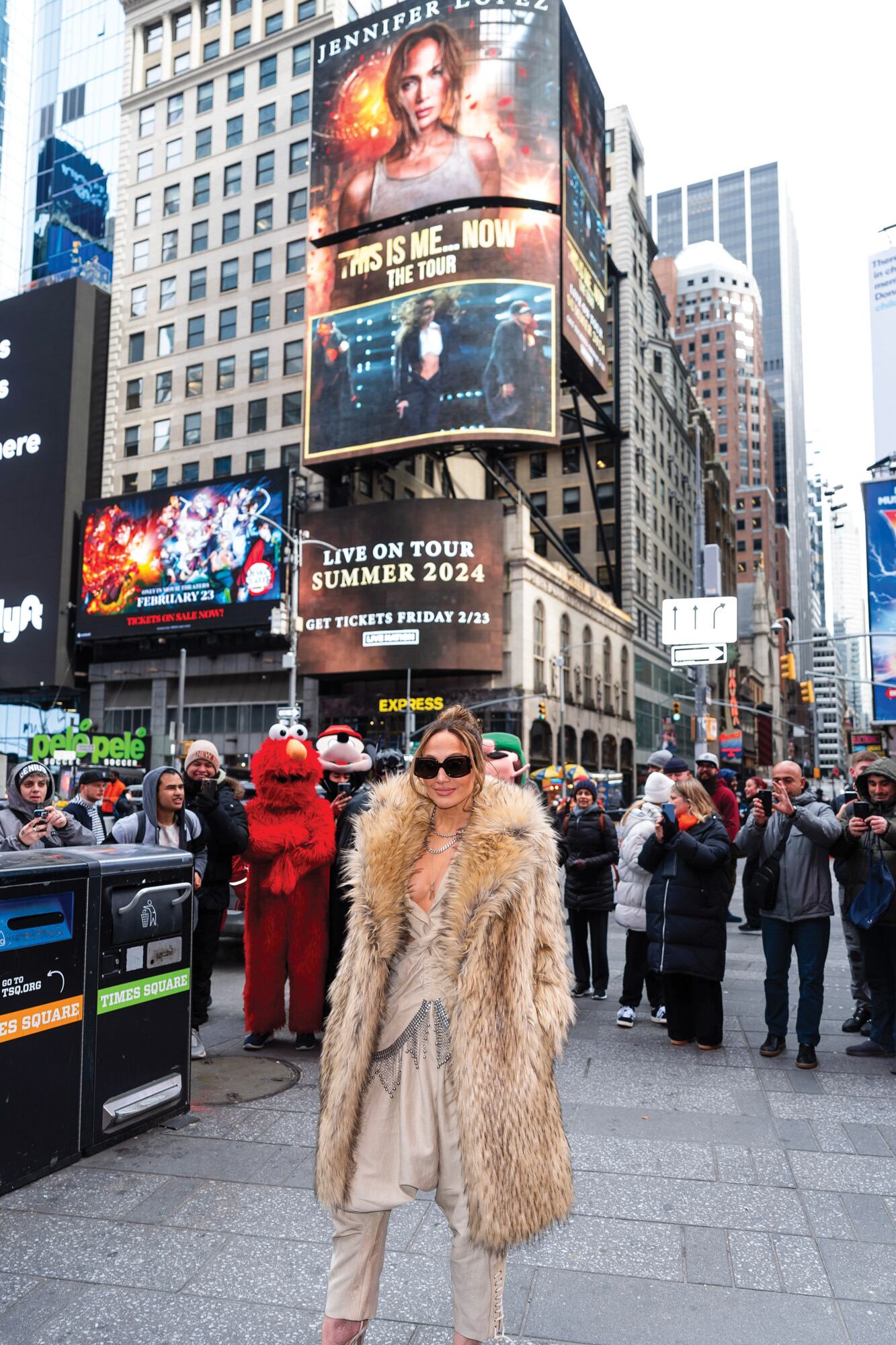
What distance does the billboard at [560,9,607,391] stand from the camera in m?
48.1

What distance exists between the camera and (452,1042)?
8.98ft

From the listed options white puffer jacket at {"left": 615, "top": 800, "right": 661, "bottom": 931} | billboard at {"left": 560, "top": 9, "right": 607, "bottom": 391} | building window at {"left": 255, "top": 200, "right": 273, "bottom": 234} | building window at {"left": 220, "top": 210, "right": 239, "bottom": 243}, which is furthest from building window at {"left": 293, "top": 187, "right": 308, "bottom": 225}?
white puffer jacket at {"left": 615, "top": 800, "right": 661, "bottom": 931}

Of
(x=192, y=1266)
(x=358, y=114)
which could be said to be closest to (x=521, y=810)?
(x=192, y=1266)

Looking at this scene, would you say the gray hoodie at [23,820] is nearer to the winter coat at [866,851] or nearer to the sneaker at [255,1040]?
the sneaker at [255,1040]

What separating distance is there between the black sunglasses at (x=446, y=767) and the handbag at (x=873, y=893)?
4983 millimetres

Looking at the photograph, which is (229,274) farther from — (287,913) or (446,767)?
(446,767)

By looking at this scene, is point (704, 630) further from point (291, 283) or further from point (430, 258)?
point (291, 283)

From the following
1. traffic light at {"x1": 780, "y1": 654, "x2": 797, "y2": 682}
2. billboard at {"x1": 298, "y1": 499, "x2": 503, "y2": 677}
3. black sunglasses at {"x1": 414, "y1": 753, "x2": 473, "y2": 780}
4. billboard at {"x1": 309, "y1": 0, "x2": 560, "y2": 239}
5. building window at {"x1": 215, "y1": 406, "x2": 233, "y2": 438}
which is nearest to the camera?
black sunglasses at {"x1": 414, "y1": 753, "x2": 473, "y2": 780}

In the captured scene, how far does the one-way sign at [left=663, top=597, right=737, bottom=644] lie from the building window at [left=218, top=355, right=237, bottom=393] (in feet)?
134

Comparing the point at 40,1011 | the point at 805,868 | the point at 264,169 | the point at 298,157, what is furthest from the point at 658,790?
the point at 264,169

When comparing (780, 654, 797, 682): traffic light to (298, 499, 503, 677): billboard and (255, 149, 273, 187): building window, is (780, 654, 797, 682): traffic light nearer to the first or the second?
(298, 499, 503, 677): billboard

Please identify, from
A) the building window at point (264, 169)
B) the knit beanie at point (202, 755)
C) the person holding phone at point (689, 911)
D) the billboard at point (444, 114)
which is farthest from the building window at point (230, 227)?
the person holding phone at point (689, 911)

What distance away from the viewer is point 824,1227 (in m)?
4.08

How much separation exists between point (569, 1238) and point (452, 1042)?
1.80 metres
